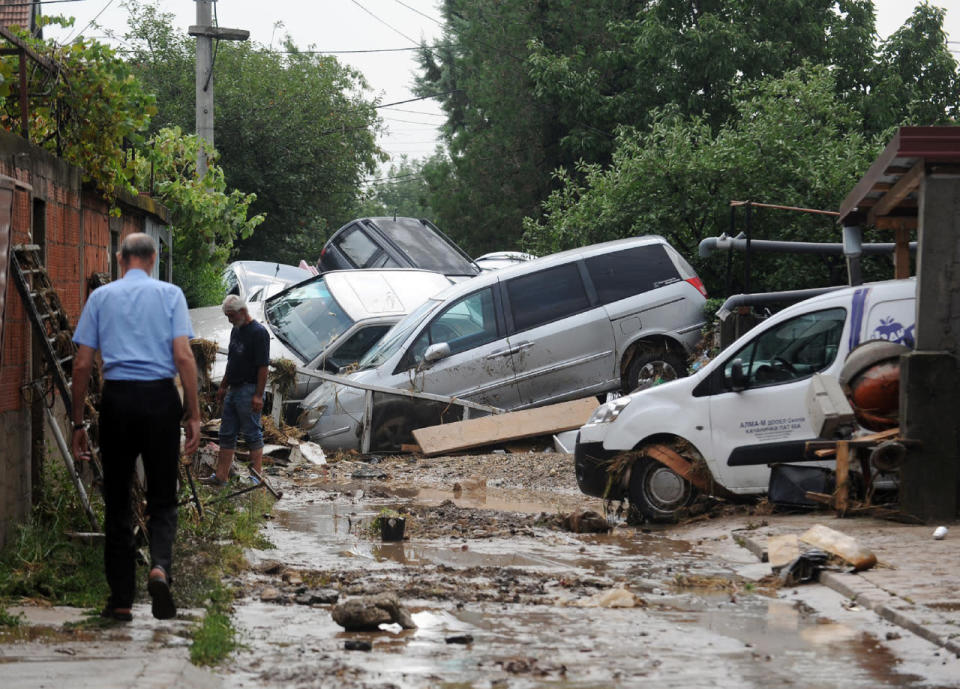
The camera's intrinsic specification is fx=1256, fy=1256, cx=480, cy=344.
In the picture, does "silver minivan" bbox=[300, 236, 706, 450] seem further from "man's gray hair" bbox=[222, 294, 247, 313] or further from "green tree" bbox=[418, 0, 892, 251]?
"green tree" bbox=[418, 0, 892, 251]

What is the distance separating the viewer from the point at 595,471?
10.7m

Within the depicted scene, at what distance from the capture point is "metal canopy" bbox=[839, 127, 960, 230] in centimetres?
906

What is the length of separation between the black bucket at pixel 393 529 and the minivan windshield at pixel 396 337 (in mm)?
6130

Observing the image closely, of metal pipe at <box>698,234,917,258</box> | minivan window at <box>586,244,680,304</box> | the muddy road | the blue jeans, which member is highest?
metal pipe at <box>698,234,917,258</box>

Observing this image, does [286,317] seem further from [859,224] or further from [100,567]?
[100,567]

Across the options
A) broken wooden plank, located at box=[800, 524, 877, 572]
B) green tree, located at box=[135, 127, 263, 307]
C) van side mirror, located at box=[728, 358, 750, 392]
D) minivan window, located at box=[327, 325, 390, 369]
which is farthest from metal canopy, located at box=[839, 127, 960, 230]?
green tree, located at box=[135, 127, 263, 307]

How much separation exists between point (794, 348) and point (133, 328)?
587 centimetres

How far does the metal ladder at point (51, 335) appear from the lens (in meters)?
7.25

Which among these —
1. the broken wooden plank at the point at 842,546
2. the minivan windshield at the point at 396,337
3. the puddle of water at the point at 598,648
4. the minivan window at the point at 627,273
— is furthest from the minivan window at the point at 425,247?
the puddle of water at the point at 598,648

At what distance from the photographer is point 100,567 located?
7105mm

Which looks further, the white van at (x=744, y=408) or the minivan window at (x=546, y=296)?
the minivan window at (x=546, y=296)

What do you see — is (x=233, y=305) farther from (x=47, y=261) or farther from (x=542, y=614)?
(x=542, y=614)

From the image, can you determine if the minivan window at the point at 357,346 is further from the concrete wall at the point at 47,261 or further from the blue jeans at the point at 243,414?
the concrete wall at the point at 47,261

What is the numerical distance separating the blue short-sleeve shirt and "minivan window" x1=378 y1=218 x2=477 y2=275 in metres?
15.6
